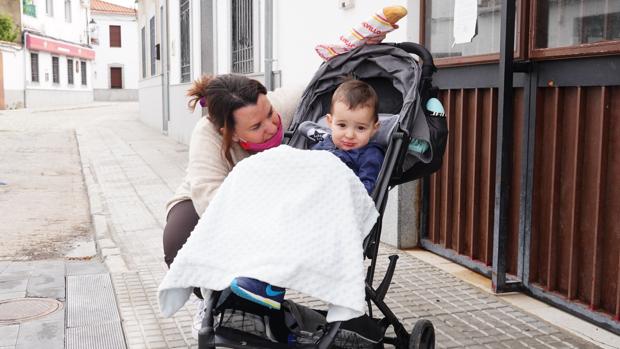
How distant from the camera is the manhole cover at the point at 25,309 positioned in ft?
12.6

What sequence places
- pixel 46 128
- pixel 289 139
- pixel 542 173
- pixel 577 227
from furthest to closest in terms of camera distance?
pixel 46 128, pixel 542 173, pixel 577 227, pixel 289 139

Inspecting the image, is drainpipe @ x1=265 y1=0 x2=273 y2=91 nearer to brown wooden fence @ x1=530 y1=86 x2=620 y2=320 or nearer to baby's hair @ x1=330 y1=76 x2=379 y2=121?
brown wooden fence @ x1=530 y1=86 x2=620 y2=320

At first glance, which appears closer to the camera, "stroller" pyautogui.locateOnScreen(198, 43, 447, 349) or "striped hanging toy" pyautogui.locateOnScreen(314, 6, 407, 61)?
"stroller" pyautogui.locateOnScreen(198, 43, 447, 349)

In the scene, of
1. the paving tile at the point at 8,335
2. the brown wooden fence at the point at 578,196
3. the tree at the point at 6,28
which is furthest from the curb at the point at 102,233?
the tree at the point at 6,28

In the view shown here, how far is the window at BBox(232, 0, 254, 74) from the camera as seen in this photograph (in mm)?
9508

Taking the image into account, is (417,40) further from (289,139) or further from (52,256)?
(52,256)

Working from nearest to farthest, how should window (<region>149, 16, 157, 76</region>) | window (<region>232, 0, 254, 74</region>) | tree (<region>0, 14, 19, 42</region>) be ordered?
window (<region>232, 0, 254, 74</region>), window (<region>149, 16, 157, 76</region>), tree (<region>0, 14, 19, 42</region>)

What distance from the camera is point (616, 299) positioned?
3.50 metres

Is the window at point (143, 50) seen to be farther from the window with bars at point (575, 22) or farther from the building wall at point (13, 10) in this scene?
the window with bars at point (575, 22)

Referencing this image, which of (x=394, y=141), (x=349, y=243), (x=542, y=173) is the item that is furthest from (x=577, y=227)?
(x=349, y=243)

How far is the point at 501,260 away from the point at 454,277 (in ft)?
1.83

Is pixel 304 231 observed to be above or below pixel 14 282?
above

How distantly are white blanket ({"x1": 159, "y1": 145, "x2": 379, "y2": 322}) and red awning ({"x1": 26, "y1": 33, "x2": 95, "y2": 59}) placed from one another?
118 feet

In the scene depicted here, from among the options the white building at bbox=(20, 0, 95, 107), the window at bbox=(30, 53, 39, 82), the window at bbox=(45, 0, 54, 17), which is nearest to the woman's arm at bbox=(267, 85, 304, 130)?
the white building at bbox=(20, 0, 95, 107)
